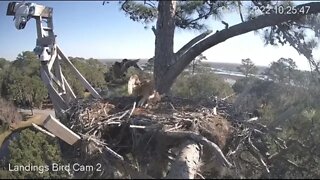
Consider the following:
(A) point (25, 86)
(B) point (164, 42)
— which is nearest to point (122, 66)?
(B) point (164, 42)

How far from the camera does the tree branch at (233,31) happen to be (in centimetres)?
587

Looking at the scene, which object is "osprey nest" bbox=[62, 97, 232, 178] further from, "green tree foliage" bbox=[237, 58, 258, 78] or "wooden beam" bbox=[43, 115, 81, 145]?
"green tree foliage" bbox=[237, 58, 258, 78]

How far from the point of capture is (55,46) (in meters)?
6.25

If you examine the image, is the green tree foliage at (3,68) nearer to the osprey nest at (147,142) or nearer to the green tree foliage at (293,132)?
the green tree foliage at (293,132)

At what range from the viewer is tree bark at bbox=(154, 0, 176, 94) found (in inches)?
266

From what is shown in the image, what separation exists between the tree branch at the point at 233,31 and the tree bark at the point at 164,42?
0.15 m

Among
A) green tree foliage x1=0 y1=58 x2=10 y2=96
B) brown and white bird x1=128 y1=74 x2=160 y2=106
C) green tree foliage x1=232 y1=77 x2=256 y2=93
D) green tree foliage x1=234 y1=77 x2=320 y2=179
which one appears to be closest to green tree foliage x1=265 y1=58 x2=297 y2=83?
green tree foliage x1=232 y1=77 x2=256 y2=93

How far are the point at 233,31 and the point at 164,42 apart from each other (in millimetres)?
1220

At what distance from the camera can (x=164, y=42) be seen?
22.4 ft

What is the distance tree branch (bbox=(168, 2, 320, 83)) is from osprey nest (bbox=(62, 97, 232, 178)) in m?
1.91

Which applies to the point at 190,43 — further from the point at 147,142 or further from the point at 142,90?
the point at 147,142

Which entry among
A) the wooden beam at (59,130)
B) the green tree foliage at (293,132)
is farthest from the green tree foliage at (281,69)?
the wooden beam at (59,130)

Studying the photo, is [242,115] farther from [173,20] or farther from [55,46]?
[55,46]

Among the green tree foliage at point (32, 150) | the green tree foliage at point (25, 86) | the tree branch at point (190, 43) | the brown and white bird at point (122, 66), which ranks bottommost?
the green tree foliage at point (32, 150)
